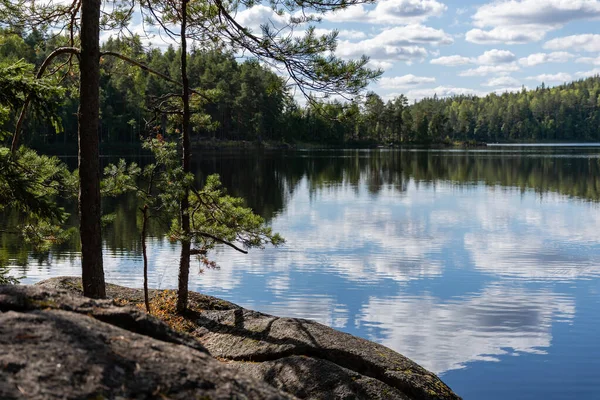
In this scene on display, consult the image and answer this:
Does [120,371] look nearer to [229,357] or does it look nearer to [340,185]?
[229,357]

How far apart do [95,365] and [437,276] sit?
1776cm

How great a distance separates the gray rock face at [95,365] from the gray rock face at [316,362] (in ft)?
12.6

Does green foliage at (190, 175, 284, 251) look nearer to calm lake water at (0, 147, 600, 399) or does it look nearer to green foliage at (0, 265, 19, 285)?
green foliage at (0, 265, 19, 285)

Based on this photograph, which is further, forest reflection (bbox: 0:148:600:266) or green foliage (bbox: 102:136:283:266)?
forest reflection (bbox: 0:148:600:266)

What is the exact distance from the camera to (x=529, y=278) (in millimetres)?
19969

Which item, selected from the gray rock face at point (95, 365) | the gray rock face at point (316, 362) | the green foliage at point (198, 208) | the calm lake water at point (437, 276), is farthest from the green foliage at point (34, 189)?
the calm lake water at point (437, 276)

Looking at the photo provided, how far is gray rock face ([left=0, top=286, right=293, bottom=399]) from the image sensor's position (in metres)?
3.40

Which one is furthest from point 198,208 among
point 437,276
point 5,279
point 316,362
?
point 437,276

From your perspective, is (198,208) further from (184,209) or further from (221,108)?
(221,108)

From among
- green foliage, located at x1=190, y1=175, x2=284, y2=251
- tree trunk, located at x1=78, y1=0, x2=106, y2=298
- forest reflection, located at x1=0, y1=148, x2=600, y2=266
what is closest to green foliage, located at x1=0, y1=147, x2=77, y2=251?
tree trunk, located at x1=78, y1=0, x2=106, y2=298

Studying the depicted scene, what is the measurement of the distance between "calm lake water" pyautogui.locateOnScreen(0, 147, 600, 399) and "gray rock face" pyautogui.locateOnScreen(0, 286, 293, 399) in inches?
341

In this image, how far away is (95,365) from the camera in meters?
3.59

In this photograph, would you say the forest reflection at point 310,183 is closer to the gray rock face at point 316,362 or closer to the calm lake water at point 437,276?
the calm lake water at point 437,276

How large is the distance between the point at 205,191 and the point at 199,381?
8525 mm
